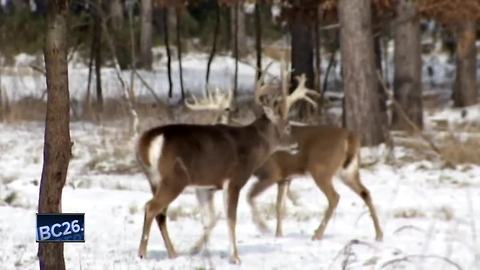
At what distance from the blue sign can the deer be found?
289 cm

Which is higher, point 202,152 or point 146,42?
point 146,42

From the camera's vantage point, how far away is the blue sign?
5441 mm

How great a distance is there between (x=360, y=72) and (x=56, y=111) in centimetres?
1101

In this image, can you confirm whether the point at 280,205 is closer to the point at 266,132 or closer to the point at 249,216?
the point at 266,132

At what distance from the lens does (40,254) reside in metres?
5.97

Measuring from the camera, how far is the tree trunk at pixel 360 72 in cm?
1620

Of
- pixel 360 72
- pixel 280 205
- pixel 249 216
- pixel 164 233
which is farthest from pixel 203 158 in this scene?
pixel 360 72

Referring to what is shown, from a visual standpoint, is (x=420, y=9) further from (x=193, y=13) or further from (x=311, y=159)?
(x=193, y=13)

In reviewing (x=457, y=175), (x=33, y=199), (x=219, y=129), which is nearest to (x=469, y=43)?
(x=457, y=175)

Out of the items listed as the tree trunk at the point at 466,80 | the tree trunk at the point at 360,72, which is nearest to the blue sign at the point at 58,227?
the tree trunk at the point at 360,72

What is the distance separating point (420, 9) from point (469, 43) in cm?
424

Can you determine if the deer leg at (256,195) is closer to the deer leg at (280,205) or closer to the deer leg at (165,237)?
the deer leg at (280,205)

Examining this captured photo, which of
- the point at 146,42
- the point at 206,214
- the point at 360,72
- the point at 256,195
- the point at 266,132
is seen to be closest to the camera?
the point at 206,214

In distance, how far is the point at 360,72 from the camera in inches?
648
